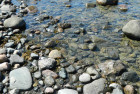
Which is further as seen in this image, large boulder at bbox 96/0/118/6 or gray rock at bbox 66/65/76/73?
large boulder at bbox 96/0/118/6

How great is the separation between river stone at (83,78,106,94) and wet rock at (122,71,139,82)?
2.02ft

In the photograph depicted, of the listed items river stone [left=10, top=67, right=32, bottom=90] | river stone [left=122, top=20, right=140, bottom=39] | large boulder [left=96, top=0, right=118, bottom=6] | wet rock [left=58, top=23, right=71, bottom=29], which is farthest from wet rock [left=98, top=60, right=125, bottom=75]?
large boulder [left=96, top=0, right=118, bottom=6]

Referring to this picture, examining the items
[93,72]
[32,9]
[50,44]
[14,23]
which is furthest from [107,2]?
[93,72]

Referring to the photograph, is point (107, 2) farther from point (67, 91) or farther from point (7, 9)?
point (67, 91)

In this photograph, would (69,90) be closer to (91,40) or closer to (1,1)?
(91,40)

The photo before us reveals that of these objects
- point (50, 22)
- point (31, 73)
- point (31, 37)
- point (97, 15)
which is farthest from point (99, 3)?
point (31, 73)

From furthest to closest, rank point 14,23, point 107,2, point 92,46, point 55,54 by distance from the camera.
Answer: point 107,2
point 14,23
point 92,46
point 55,54

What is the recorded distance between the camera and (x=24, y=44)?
5.47 m

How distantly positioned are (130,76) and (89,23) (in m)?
3.66

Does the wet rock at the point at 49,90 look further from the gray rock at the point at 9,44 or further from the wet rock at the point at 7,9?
the wet rock at the point at 7,9

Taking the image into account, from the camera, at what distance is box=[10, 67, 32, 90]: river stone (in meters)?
3.61

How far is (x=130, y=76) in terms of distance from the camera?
3842 millimetres

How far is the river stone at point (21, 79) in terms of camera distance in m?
3.61

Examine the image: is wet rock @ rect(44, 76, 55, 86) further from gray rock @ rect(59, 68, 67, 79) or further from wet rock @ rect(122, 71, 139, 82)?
wet rock @ rect(122, 71, 139, 82)
